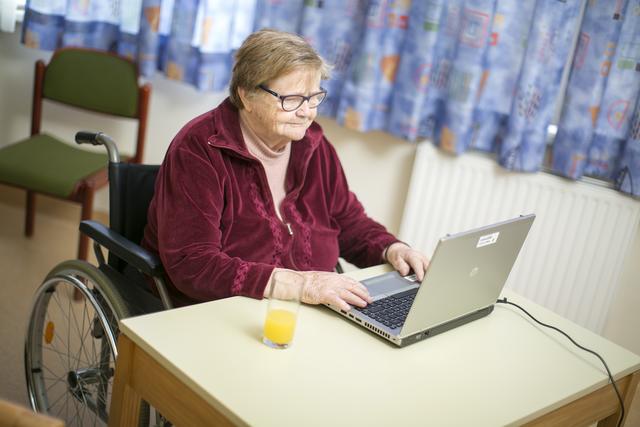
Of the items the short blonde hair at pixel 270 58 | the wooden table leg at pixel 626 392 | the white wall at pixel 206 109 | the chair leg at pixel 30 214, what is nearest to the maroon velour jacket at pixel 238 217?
the short blonde hair at pixel 270 58

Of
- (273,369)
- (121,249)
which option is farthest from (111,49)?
(273,369)

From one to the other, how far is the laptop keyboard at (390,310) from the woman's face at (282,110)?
0.47 metres

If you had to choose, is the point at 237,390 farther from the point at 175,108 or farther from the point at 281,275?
the point at 175,108

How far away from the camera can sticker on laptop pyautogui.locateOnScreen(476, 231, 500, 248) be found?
59.1 inches

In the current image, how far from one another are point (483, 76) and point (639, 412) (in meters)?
1.35

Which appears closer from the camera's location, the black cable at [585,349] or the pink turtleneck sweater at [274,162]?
the black cable at [585,349]

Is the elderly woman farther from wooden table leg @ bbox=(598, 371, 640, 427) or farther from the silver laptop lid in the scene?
wooden table leg @ bbox=(598, 371, 640, 427)

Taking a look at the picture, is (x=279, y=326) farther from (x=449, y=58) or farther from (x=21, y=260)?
(x=21, y=260)

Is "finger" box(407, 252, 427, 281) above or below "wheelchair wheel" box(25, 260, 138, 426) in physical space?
above

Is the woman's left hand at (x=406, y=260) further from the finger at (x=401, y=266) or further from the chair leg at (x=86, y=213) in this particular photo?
the chair leg at (x=86, y=213)

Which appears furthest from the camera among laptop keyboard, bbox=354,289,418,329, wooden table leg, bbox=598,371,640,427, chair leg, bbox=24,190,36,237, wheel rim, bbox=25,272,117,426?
chair leg, bbox=24,190,36,237

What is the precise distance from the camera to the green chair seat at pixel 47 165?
2.88 meters

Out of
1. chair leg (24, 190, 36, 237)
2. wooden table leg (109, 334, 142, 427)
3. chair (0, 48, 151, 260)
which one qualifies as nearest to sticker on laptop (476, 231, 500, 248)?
wooden table leg (109, 334, 142, 427)

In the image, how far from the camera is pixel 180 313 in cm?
150
